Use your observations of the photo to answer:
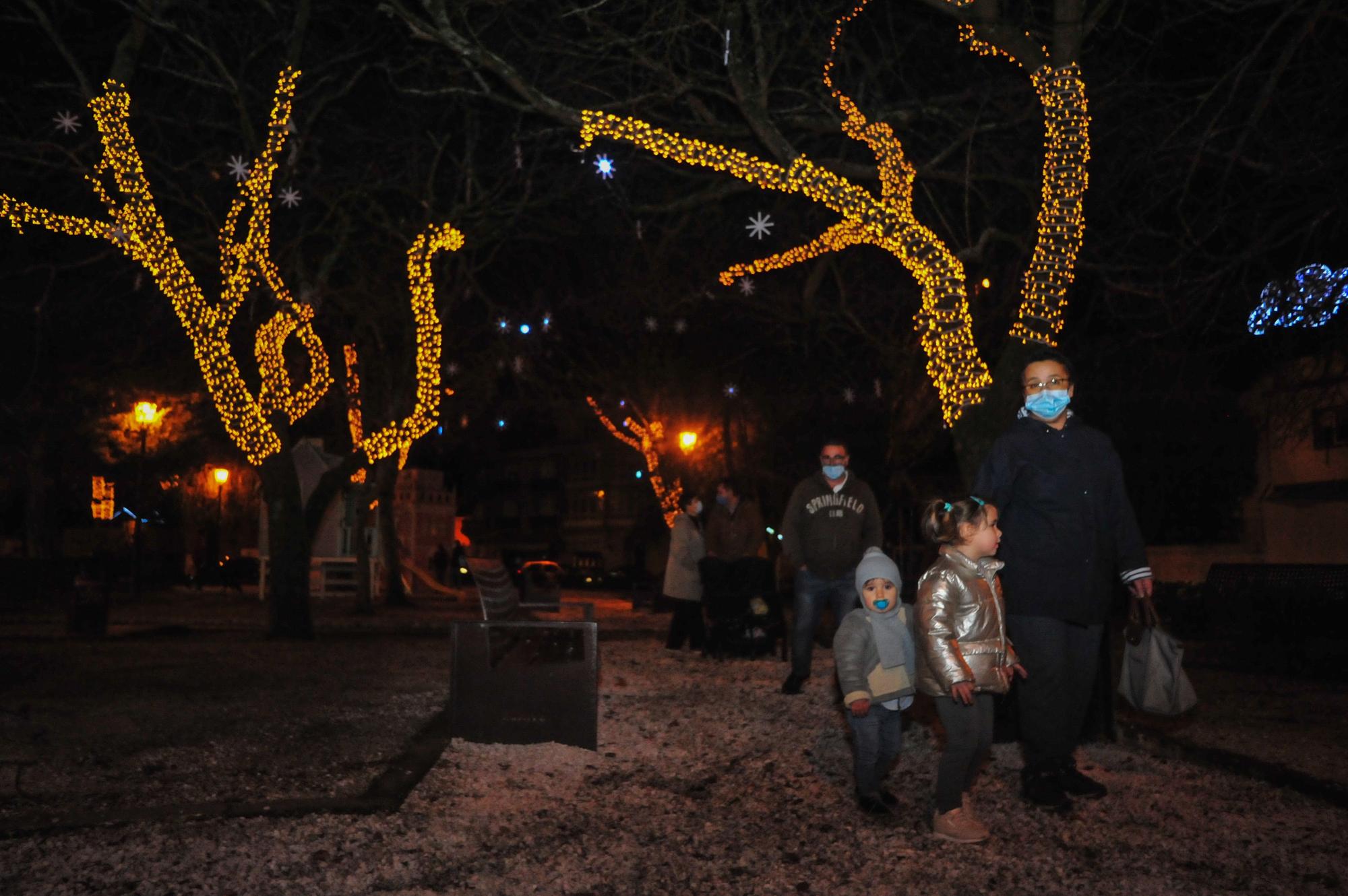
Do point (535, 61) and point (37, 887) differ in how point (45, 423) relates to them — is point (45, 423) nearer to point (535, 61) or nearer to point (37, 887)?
point (535, 61)

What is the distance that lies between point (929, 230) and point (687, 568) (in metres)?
5.76

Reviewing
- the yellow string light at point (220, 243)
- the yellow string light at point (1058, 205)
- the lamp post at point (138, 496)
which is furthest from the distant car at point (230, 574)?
the yellow string light at point (1058, 205)

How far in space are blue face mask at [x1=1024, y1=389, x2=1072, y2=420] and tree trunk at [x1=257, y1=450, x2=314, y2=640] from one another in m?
12.8

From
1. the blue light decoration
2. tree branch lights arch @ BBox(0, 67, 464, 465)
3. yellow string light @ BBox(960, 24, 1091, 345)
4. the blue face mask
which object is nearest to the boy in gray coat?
the blue face mask

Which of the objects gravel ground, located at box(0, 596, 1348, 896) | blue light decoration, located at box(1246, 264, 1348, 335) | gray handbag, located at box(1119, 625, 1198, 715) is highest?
blue light decoration, located at box(1246, 264, 1348, 335)

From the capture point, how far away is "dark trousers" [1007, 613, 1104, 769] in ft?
20.3

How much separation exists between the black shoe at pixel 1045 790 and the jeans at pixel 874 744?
26.8 inches

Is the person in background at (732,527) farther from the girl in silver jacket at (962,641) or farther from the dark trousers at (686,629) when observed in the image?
the girl in silver jacket at (962,641)

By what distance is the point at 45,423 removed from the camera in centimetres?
3422

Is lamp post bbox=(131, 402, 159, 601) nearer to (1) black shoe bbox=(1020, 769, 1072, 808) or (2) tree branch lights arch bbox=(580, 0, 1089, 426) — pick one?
Answer: (2) tree branch lights arch bbox=(580, 0, 1089, 426)

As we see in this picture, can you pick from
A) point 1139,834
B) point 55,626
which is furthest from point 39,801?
point 55,626

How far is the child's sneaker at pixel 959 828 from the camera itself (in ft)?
18.1

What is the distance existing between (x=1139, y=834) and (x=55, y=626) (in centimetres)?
1869

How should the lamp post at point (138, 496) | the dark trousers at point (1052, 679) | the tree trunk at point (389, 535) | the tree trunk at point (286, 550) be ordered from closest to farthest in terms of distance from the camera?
the dark trousers at point (1052, 679), the tree trunk at point (286, 550), the tree trunk at point (389, 535), the lamp post at point (138, 496)
